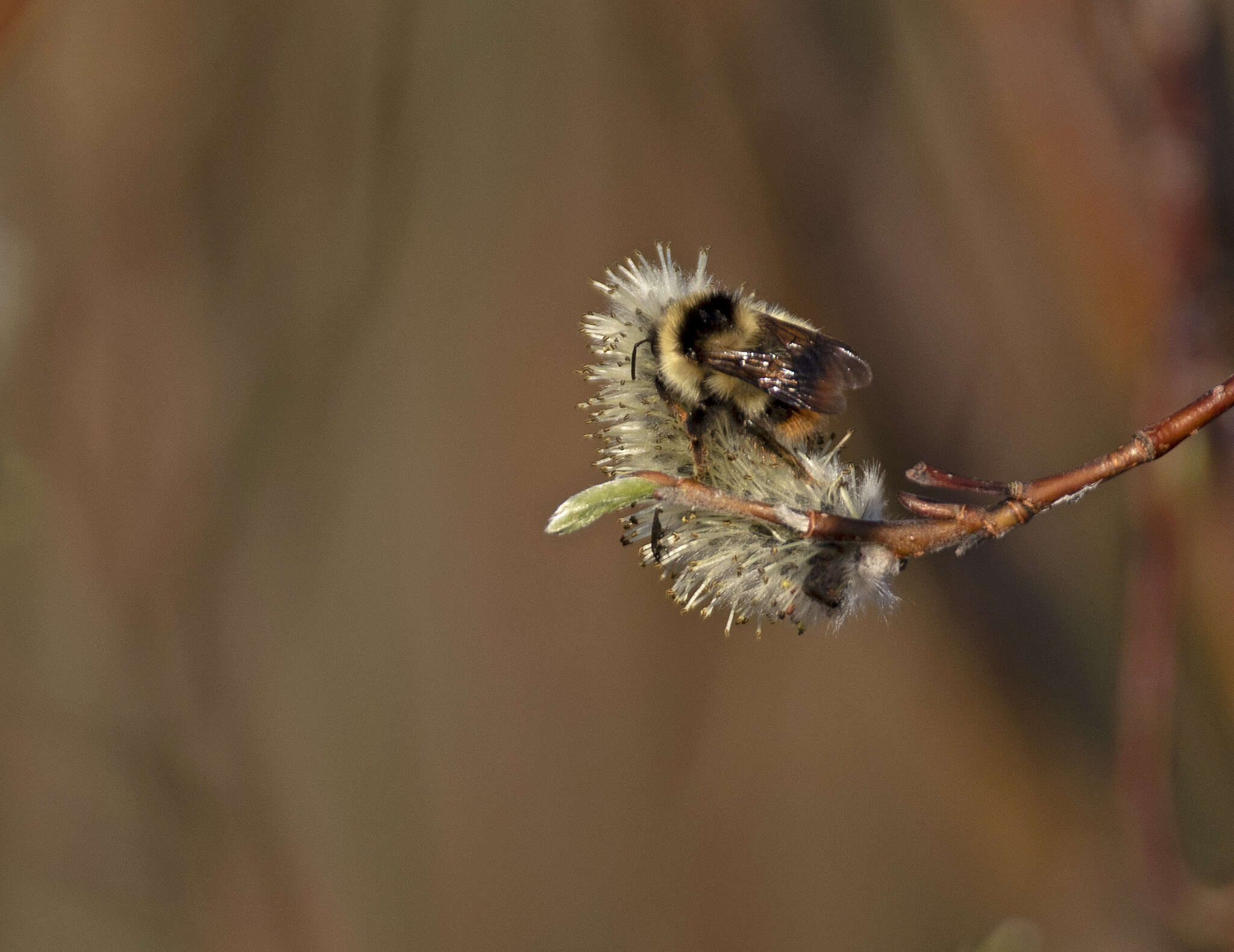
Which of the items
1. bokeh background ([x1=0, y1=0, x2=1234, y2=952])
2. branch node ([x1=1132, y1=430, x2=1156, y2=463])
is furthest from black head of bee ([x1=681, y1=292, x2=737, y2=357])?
bokeh background ([x1=0, y1=0, x2=1234, y2=952])

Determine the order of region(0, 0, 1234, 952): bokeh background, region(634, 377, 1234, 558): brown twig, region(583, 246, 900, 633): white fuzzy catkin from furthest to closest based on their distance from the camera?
region(0, 0, 1234, 952): bokeh background < region(583, 246, 900, 633): white fuzzy catkin < region(634, 377, 1234, 558): brown twig

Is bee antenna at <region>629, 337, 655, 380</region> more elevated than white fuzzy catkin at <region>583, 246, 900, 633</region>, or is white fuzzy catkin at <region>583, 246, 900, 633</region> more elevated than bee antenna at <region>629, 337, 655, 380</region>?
bee antenna at <region>629, 337, 655, 380</region>

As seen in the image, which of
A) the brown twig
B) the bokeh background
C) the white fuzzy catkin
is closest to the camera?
the brown twig

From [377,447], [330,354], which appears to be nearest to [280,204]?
[330,354]

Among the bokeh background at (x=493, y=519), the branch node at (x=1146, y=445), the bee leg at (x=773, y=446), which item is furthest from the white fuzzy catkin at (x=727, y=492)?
the bokeh background at (x=493, y=519)

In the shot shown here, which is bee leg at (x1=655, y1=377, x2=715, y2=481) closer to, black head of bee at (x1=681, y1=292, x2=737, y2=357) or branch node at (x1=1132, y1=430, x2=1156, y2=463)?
black head of bee at (x1=681, y1=292, x2=737, y2=357)

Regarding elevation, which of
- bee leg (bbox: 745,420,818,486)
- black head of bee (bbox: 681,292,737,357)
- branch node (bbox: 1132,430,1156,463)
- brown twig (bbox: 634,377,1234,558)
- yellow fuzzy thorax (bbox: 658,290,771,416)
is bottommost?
brown twig (bbox: 634,377,1234,558)
